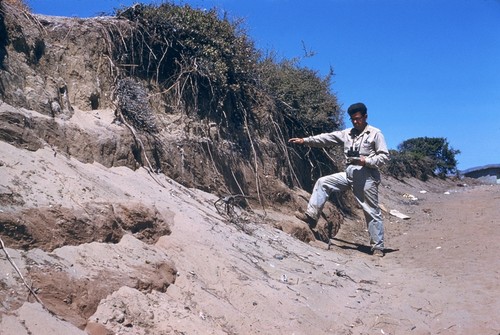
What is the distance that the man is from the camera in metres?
9.05

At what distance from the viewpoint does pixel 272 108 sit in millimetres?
10672

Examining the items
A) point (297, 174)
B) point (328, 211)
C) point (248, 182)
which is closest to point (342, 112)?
point (297, 174)

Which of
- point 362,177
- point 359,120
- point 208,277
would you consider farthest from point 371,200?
point 208,277

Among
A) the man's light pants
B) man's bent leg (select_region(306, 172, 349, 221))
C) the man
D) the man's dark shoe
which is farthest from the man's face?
the man's dark shoe

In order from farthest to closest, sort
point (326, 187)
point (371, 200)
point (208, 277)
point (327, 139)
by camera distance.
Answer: point (327, 139) → point (326, 187) → point (371, 200) → point (208, 277)

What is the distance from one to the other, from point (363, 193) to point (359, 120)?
107 cm

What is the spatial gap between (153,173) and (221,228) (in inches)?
44.0

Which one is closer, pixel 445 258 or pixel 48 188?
pixel 48 188

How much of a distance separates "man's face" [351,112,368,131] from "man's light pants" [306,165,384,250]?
607 millimetres

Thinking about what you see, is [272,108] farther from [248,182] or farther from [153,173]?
[153,173]

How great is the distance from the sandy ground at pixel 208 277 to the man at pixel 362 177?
1.34ft

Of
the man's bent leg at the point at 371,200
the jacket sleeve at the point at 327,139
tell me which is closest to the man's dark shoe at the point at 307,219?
the man's bent leg at the point at 371,200

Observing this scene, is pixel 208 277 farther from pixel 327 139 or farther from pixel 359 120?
pixel 327 139

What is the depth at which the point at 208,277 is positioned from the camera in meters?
5.43
